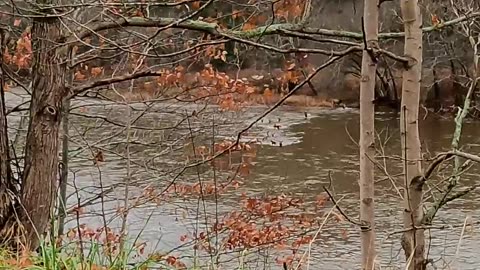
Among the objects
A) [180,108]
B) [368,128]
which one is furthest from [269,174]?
[368,128]

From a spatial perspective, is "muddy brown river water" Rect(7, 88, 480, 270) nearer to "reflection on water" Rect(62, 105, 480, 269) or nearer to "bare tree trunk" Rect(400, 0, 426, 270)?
"reflection on water" Rect(62, 105, 480, 269)

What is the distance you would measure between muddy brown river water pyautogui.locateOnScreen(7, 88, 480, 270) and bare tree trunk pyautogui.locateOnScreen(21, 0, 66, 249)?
27 centimetres

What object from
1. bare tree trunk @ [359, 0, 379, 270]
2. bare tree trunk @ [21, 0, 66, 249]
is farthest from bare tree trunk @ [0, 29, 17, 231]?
bare tree trunk @ [359, 0, 379, 270]

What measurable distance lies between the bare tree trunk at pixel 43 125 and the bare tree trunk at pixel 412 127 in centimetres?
285

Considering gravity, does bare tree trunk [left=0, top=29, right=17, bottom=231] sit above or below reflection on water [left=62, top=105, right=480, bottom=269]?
above

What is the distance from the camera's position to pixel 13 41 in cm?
712

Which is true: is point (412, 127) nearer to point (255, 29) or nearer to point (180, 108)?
point (255, 29)

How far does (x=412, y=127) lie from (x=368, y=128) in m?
0.39

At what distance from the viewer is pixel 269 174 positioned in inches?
637

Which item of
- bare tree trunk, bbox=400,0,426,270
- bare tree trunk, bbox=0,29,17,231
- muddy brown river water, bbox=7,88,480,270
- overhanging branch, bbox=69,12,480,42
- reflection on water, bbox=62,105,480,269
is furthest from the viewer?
reflection on water, bbox=62,105,480,269

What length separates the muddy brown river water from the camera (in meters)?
7.98

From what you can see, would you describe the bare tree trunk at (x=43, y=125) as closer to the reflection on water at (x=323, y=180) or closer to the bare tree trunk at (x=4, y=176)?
the bare tree trunk at (x=4, y=176)

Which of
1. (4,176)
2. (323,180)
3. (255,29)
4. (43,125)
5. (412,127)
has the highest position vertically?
(255,29)

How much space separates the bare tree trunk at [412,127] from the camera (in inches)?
167
